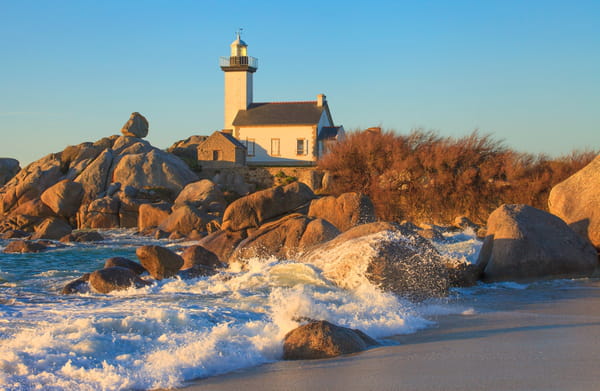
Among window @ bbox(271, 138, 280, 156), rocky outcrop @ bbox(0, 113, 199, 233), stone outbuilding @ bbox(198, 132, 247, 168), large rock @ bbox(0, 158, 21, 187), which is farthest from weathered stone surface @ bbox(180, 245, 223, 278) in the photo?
large rock @ bbox(0, 158, 21, 187)

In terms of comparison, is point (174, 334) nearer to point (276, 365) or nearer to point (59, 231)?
point (276, 365)

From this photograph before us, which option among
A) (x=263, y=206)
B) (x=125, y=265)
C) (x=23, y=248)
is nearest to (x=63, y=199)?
(x=23, y=248)

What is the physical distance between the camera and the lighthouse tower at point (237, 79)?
5522cm

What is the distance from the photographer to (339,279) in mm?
10266

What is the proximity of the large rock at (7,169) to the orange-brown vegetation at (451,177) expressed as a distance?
3496 cm

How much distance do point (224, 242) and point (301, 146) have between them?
37.3m

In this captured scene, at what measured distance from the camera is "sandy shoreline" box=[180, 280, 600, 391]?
4.97 m

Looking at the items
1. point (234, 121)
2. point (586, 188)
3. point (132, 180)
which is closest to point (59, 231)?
point (132, 180)

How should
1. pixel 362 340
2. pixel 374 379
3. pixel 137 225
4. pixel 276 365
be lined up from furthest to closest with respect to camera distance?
pixel 137 225 → pixel 362 340 → pixel 276 365 → pixel 374 379

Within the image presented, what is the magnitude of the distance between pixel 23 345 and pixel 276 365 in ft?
7.90

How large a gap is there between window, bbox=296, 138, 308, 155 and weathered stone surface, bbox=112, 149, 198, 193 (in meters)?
14.3

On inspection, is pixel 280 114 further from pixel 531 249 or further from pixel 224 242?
pixel 531 249

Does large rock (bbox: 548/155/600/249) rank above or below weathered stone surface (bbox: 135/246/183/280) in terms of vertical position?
above

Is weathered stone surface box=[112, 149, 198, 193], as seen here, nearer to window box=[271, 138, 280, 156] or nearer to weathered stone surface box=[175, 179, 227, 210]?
weathered stone surface box=[175, 179, 227, 210]
